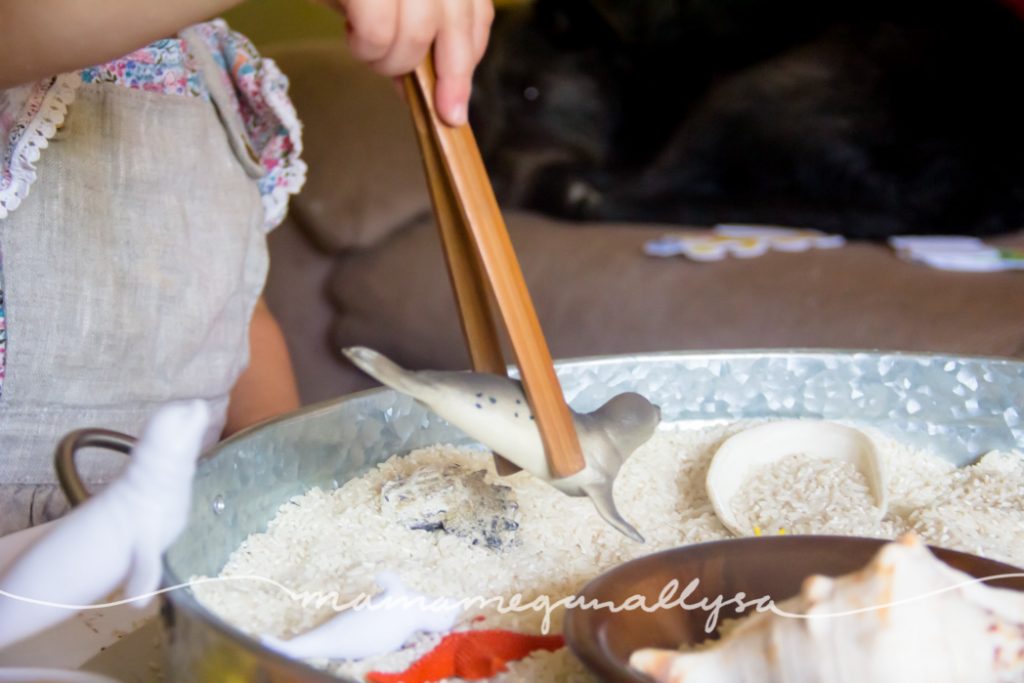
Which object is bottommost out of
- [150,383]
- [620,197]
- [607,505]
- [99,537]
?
[620,197]

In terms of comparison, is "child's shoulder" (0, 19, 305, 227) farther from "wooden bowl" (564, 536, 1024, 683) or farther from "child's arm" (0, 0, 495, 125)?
"wooden bowl" (564, 536, 1024, 683)

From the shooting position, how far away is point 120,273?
2.63 ft

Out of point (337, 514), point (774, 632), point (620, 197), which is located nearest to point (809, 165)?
point (620, 197)

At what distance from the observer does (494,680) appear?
1.30 ft

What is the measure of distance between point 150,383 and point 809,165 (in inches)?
43.8

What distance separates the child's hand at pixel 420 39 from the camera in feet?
1.44

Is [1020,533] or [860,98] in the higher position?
[1020,533]

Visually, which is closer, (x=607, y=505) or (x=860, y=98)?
(x=607, y=505)

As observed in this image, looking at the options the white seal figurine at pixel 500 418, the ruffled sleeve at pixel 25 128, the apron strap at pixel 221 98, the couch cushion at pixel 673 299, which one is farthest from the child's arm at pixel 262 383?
the white seal figurine at pixel 500 418

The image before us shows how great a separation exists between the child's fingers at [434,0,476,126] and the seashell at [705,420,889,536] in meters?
0.25

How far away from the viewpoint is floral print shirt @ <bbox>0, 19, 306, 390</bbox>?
28.3 inches

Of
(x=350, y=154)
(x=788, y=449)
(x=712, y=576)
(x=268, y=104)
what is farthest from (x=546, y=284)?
(x=712, y=576)

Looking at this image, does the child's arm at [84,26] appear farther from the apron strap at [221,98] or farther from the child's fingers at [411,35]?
the apron strap at [221,98]

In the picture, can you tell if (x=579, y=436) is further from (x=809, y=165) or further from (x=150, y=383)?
(x=809, y=165)
